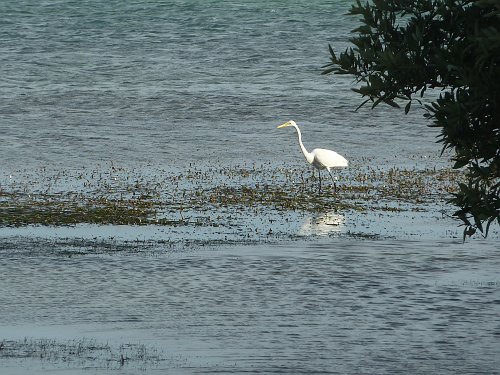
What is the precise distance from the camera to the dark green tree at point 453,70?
901cm

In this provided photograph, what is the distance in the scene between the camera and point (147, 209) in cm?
2162

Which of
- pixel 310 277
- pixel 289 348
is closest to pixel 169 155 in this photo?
pixel 310 277

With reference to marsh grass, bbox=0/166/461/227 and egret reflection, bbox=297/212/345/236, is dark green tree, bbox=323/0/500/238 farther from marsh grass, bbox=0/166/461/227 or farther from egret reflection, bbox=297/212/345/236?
marsh grass, bbox=0/166/461/227

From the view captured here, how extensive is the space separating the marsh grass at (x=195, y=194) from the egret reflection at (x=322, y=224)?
2.30ft

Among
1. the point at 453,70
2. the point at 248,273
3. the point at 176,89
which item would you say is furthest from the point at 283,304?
the point at 176,89

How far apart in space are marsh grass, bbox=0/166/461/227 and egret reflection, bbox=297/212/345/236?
0.70m

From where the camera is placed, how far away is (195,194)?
23.7m

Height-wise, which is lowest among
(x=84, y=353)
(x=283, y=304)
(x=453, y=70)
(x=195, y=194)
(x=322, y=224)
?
(x=195, y=194)

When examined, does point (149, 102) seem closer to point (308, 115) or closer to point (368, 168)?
point (308, 115)

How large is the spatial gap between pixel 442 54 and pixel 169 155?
23443mm

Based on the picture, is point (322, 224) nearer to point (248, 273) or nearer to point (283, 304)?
point (248, 273)

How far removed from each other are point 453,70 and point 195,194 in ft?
48.4

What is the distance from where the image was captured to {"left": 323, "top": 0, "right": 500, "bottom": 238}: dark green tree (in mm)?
9008

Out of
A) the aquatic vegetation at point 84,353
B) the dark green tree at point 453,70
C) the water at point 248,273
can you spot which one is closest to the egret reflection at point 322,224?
the water at point 248,273
